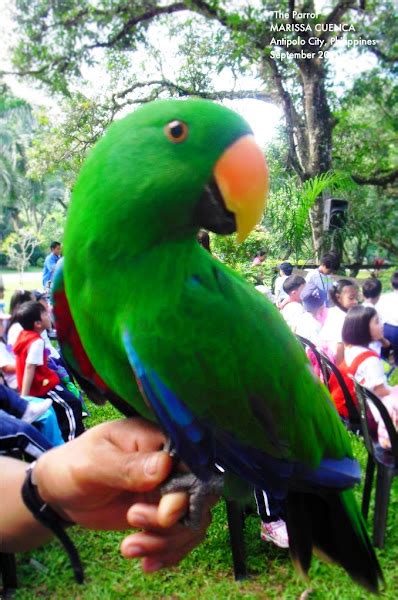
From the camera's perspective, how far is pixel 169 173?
756mm

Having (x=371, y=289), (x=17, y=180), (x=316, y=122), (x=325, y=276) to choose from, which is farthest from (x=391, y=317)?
(x=17, y=180)

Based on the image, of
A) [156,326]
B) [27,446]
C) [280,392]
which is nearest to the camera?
[156,326]

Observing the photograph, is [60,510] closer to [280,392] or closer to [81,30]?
[280,392]

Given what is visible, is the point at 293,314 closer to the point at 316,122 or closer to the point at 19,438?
the point at 19,438

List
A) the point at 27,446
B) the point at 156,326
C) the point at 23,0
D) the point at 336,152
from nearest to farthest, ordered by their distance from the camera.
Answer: the point at 156,326 → the point at 27,446 → the point at 23,0 → the point at 336,152

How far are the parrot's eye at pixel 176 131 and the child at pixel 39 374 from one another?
189 cm

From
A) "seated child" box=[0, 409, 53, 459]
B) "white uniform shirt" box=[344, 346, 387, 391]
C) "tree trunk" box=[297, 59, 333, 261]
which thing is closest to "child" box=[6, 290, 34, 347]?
"seated child" box=[0, 409, 53, 459]

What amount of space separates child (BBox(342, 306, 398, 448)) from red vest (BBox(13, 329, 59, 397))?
1.50 metres

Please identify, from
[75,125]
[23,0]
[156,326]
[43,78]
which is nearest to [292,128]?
[75,125]

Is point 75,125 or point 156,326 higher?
point 75,125

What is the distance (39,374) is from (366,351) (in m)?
1.62

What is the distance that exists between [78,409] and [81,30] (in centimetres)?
735

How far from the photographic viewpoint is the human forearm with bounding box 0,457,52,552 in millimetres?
959

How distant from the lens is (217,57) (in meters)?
7.39
